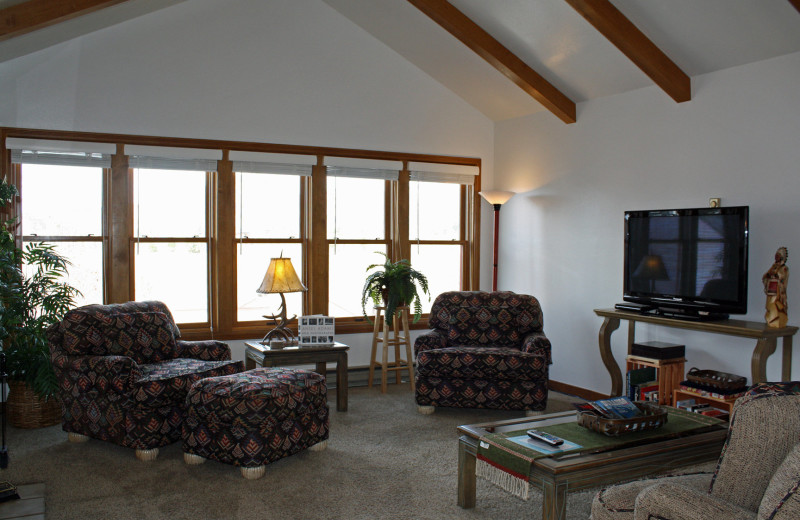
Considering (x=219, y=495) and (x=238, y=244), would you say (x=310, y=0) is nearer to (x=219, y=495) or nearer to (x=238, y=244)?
(x=238, y=244)

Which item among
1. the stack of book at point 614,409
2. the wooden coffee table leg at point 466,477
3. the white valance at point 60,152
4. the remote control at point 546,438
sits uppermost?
the white valance at point 60,152

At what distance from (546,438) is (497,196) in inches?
141

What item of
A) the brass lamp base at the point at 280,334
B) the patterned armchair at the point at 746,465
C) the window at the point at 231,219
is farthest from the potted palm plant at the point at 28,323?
the patterned armchair at the point at 746,465

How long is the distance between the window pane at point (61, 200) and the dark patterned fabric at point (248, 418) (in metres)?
2.22

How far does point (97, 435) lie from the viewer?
3.96 meters

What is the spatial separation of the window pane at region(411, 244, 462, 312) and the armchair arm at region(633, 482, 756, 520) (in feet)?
14.9

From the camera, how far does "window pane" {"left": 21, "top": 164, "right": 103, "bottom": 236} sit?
5008 millimetres

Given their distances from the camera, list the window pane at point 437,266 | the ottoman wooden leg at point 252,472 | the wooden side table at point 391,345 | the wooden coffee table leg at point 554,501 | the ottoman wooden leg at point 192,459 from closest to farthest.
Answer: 1. the wooden coffee table leg at point 554,501
2. the ottoman wooden leg at point 252,472
3. the ottoman wooden leg at point 192,459
4. the wooden side table at point 391,345
5. the window pane at point 437,266

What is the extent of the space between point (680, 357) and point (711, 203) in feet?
3.62

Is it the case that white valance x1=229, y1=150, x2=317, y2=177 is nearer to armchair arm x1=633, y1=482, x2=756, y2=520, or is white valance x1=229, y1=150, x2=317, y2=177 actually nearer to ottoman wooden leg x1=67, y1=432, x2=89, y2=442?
ottoman wooden leg x1=67, y1=432, x2=89, y2=442

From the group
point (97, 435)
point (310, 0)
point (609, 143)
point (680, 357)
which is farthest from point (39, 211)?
point (680, 357)

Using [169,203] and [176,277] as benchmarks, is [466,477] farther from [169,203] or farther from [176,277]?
[169,203]

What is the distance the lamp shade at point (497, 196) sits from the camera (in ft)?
20.3

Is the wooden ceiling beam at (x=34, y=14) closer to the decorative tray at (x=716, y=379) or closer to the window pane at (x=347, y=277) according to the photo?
the window pane at (x=347, y=277)
